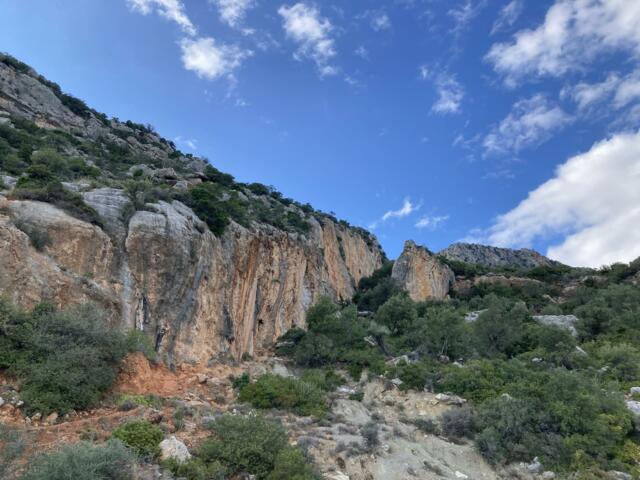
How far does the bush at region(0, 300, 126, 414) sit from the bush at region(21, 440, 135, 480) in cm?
349

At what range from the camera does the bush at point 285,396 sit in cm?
1898

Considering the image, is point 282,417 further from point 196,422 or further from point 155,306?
point 155,306

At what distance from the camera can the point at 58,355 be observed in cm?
1266

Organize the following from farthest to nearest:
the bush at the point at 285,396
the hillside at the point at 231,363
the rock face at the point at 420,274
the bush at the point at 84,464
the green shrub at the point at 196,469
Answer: the rock face at the point at 420,274, the bush at the point at 285,396, the hillside at the point at 231,363, the green shrub at the point at 196,469, the bush at the point at 84,464

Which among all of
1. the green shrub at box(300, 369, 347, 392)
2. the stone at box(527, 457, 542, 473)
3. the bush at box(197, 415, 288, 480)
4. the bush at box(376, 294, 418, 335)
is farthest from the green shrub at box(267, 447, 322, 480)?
the bush at box(376, 294, 418, 335)

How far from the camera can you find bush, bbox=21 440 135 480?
7.74 m

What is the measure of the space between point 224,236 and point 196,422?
14.9 metres

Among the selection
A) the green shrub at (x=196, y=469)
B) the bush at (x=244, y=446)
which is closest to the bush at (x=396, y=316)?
the bush at (x=244, y=446)

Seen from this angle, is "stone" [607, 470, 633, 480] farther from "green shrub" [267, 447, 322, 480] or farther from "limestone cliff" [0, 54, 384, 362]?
"limestone cliff" [0, 54, 384, 362]

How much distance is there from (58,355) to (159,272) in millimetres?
7661

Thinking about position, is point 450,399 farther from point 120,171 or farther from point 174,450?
point 120,171

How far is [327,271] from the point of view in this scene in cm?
5284

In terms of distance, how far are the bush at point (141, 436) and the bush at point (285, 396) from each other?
8.16 m

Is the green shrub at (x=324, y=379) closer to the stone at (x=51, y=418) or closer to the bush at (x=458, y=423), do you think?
the bush at (x=458, y=423)
